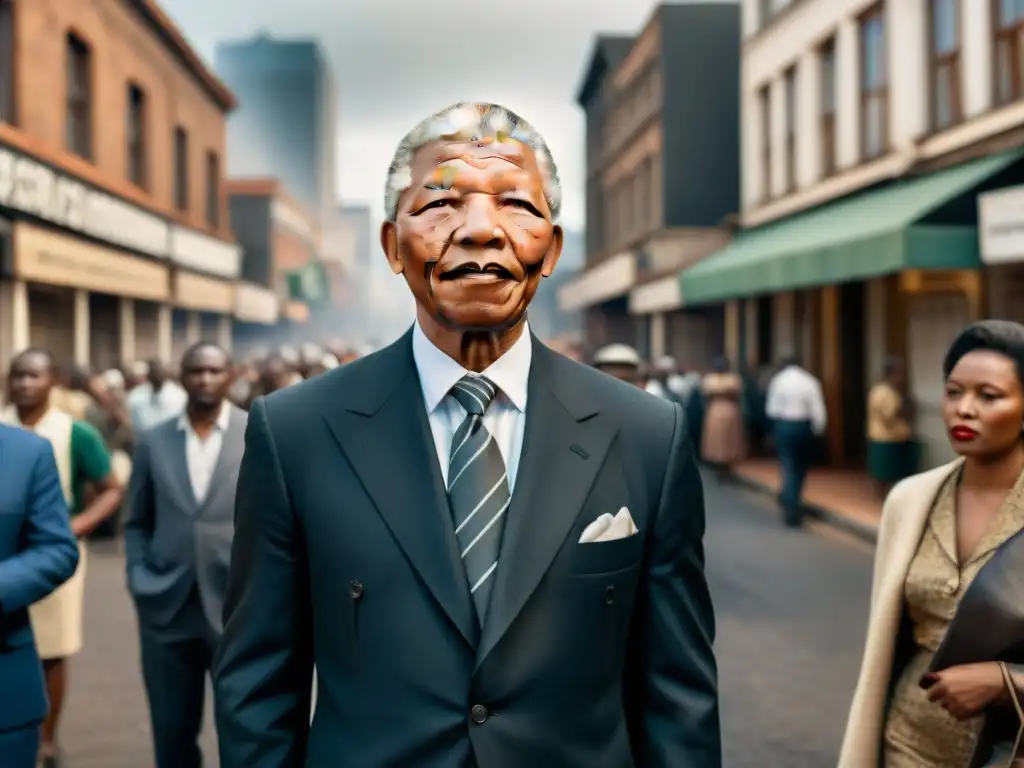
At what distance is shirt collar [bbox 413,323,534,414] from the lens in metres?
2.31

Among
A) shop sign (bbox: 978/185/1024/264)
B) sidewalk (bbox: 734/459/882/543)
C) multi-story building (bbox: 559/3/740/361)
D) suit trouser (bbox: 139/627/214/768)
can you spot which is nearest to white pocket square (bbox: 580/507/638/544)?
suit trouser (bbox: 139/627/214/768)

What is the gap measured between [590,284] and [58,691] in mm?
39027

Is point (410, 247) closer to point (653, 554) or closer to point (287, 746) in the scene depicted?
point (653, 554)

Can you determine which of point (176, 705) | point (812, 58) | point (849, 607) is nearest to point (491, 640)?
point (176, 705)

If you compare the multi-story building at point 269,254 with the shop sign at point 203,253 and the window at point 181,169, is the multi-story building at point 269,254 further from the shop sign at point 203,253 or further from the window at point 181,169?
the window at point 181,169

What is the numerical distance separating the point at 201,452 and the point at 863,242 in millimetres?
11221

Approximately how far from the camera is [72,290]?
21.0 meters

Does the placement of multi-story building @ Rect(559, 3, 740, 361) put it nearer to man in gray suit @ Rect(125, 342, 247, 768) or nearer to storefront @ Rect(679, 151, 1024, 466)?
storefront @ Rect(679, 151, 1024, 466)

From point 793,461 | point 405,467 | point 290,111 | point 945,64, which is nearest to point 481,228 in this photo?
point 405,467

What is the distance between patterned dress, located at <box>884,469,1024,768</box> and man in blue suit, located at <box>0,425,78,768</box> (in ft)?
8.32

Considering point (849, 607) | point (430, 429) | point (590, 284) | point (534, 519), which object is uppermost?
point (590, 284)

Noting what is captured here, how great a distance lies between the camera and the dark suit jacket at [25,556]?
379 centimetres

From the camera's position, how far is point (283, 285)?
2024 inches

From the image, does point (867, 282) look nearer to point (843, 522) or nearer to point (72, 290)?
point (843, 522)
